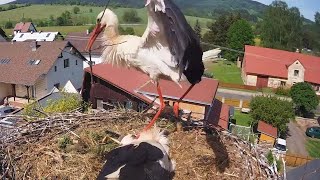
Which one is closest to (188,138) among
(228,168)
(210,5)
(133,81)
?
(228,168)

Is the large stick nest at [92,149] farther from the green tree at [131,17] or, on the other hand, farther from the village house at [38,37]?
the village house at [38,37]

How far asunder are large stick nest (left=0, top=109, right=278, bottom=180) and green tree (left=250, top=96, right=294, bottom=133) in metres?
11.5

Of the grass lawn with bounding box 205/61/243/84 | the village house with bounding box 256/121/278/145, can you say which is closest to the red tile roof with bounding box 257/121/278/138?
the village house with bounding box 256/121/278/145

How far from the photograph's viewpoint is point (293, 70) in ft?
83.3

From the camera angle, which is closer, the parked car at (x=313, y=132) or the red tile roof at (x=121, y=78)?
the red tile roof at (x=121, y=78)

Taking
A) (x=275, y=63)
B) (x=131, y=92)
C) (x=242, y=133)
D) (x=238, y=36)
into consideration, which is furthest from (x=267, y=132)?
(x=238, y=36)

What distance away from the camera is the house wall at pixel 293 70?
25266 millimetres

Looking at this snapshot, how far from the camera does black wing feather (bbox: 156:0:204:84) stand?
2.64 meters

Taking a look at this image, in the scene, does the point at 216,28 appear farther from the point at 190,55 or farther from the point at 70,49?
the point at 190,55

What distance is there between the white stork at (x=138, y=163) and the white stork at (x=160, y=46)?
26.5 inches

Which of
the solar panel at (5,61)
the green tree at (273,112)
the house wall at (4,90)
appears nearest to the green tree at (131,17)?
the green tree at (273,112)

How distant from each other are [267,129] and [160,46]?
41.5 feet

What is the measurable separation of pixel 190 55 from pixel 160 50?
424mm

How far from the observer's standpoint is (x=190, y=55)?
3.02 m
